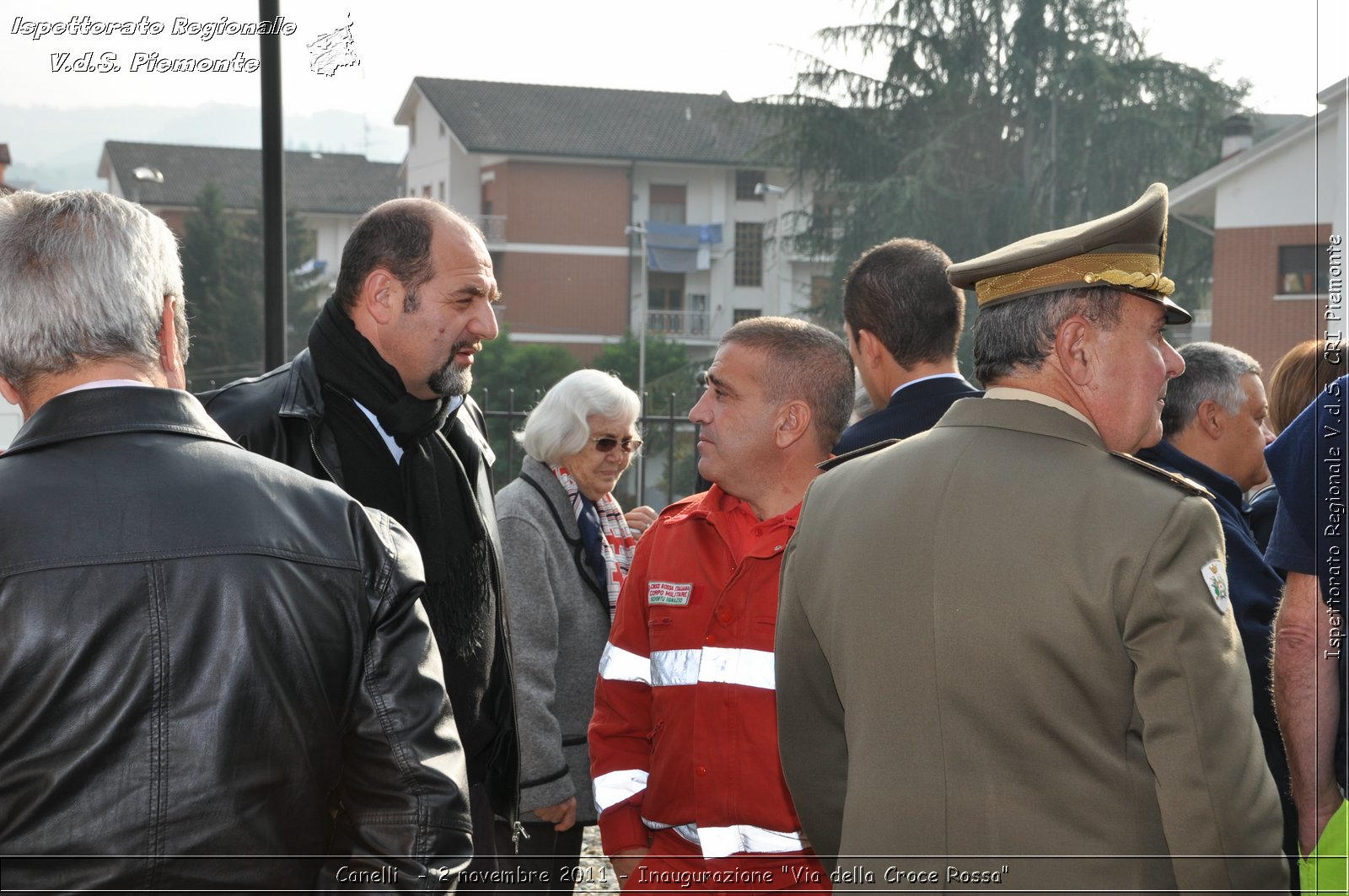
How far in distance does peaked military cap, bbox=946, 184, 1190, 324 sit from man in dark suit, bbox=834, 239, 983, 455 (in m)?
1.24

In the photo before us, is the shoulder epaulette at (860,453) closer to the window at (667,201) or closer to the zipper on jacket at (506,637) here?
the zipper on jacket at (506,637)

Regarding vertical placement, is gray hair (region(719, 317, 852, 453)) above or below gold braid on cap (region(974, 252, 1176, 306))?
below

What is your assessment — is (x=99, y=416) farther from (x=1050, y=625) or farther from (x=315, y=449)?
(x=1050, y=625)

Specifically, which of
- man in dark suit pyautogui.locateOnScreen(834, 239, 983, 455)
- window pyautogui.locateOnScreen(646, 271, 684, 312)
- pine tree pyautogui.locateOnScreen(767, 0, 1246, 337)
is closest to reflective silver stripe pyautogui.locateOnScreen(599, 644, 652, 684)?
man in dark suit pyautogui.locateOnScreen(834, 239, 983, 455)

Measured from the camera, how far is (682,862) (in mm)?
2748

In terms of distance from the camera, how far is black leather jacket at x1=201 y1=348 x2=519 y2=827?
303cm

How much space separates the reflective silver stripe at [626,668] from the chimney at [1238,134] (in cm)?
3314

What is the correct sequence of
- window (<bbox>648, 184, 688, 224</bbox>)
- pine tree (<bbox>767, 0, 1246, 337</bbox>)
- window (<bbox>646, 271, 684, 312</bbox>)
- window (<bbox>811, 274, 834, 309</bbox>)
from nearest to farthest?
pine tree (<bbox>767, 0, 1246, 337</bbox>) → window (<bbox>811, 274, 834, 309</bbox>) → window (<bbox>646, 271, 684, 312</bbox>) → window (<bbox>648, 184, 688, 224</bbox>)

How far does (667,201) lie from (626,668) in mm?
57502

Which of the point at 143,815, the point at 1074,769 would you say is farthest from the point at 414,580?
the point at 1074,769

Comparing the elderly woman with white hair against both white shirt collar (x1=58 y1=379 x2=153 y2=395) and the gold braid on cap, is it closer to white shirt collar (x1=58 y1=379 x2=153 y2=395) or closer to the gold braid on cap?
white shirt collar (x1=58 y1=379 x2=153 y2=395)

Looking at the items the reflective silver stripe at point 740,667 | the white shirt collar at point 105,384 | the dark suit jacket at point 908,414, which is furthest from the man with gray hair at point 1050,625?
the white shirt collar at point 105,384

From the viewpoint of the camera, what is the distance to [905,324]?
3.45 m

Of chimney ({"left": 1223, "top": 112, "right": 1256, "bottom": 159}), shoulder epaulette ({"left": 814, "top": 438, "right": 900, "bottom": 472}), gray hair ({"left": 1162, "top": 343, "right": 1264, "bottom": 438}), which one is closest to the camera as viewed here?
shoulder epaulette ({"left": 814, "top": 438, "right": 900, "bottom": 472})
